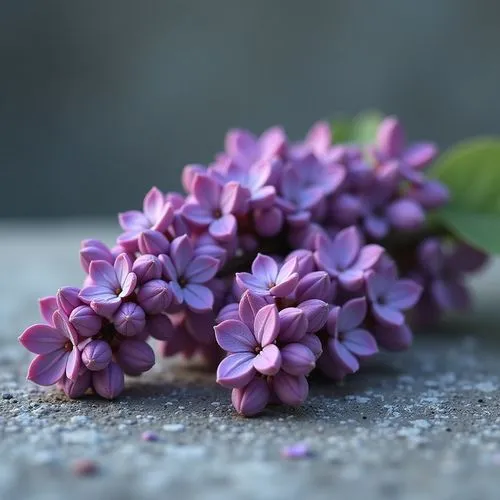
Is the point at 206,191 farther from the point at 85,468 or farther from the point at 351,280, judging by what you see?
the point at 85,468

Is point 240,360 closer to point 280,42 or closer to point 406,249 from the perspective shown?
point 406,249

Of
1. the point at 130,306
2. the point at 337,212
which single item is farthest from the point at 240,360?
the point at 337,212

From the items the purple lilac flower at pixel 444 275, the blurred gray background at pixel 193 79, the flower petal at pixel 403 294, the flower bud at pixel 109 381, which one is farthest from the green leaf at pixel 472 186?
the blurred gray background at pixel 193 79

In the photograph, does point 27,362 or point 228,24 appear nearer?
point 27,362

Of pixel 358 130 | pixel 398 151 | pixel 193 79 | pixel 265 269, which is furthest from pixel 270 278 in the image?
pixel 193 79

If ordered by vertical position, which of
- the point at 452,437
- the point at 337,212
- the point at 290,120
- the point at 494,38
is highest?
the point at 494,38

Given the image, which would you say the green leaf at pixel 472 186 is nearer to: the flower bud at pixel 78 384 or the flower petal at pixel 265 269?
the flower petal at pixel 265 269

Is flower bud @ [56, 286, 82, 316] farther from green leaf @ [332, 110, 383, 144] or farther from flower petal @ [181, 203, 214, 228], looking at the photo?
green leaf @ [332, 110, 383, 144]
